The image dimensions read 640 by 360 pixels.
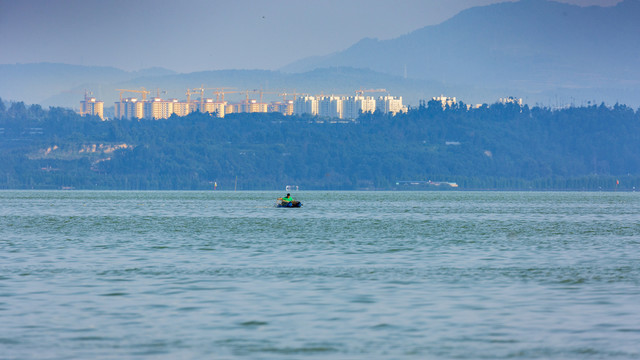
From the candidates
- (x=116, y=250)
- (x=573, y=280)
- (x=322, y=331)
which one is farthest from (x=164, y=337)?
(x=116, y=250)

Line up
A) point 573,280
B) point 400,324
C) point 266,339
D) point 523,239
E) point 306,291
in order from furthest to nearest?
1. point 523,239
2. point 573,280
3. point 306,291
4. point 400,324
5. point 266,339

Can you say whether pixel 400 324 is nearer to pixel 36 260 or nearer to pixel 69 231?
pixel 36 260

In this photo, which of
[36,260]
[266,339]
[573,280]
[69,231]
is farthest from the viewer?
[69,231]

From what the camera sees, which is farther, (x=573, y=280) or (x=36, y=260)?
(x=36, y=260)

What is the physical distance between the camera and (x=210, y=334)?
27781 mm

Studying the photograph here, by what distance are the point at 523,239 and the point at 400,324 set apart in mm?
48118

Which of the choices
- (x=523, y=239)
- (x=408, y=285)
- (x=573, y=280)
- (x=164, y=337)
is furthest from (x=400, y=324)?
(x=523, y=239)

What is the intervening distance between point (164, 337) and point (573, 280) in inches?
848

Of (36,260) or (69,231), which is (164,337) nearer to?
(36,260)

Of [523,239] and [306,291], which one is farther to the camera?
[523,239]

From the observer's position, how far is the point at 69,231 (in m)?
85.4

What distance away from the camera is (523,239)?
249ft

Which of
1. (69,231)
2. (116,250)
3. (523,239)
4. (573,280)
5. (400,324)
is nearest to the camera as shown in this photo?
(400,324)

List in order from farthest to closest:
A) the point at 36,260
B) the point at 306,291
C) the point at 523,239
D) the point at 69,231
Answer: the point at 69,231 → the point at 523,239 → the point at 36,260 → the point at 306,291
